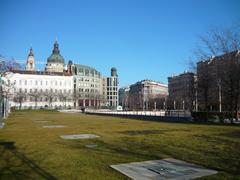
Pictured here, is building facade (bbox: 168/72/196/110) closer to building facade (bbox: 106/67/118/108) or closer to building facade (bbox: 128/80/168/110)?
building facade (bbox: 128/80/168/110)

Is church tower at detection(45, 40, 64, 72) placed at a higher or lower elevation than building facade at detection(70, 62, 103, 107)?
higher

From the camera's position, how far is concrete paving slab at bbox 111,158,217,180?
6.98m

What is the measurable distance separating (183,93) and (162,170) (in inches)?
2364

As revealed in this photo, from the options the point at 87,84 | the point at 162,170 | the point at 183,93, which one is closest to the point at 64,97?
the point at 87,84

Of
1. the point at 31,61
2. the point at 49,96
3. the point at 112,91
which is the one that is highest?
the point at 31,61

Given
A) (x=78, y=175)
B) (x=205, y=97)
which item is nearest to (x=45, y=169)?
(x=78, y=175)

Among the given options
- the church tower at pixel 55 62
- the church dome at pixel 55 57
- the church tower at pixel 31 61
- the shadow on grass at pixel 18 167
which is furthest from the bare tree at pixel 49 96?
the shadow on grass at pixel 18 167

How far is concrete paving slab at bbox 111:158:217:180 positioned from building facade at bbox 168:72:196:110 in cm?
3014

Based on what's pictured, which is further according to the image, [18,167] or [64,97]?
[64,97]

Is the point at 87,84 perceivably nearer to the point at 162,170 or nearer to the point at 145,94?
the point at 145,94

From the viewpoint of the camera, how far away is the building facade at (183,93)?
39.1 metres

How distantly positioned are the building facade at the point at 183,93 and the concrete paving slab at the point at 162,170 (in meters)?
30.1

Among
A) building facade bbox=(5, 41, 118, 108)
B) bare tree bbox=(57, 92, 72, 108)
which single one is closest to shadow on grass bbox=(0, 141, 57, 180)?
building facade bbox=(5, 41, 118, 108)

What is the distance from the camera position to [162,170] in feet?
24.7
